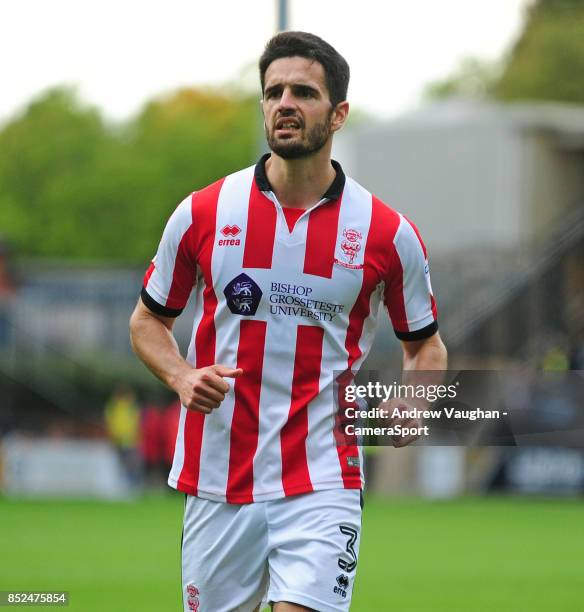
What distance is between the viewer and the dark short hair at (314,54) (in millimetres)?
5285

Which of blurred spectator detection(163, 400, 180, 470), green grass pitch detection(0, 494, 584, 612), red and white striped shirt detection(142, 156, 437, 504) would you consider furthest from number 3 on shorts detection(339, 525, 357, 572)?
blurred spectator detection(163, 400, 180, 470)

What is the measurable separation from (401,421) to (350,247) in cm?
63

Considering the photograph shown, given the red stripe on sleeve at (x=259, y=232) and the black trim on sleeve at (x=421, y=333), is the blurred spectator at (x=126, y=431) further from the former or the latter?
the red stripe on sleeve at (x=259, y=232)

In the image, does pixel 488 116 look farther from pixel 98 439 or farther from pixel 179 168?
pixel 179 168

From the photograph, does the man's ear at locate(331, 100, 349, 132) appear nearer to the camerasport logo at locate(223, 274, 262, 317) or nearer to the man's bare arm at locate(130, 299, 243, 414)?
the camerasport logo at locate(223, 274, 262, 317)

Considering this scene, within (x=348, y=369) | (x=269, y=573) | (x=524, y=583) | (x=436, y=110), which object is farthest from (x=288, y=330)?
(x=436, y=110)

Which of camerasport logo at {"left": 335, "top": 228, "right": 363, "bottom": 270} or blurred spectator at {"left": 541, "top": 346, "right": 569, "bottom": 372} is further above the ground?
blurred spectator at {"left": 541, "top": 346, "right": 569, "bottom": 372}

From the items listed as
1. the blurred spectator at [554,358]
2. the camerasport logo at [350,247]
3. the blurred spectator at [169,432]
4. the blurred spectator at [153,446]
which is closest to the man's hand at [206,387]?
the camerasport logo at [350,247]

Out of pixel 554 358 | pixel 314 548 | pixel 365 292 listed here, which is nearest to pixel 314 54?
pixel 365 292

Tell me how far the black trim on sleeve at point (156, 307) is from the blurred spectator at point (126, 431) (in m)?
20.8

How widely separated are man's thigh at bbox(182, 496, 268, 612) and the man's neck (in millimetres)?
1082

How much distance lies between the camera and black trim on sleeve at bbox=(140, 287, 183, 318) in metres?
5.54

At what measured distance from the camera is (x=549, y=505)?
2302 cm

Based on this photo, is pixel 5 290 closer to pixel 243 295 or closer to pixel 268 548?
pixel 243 295
